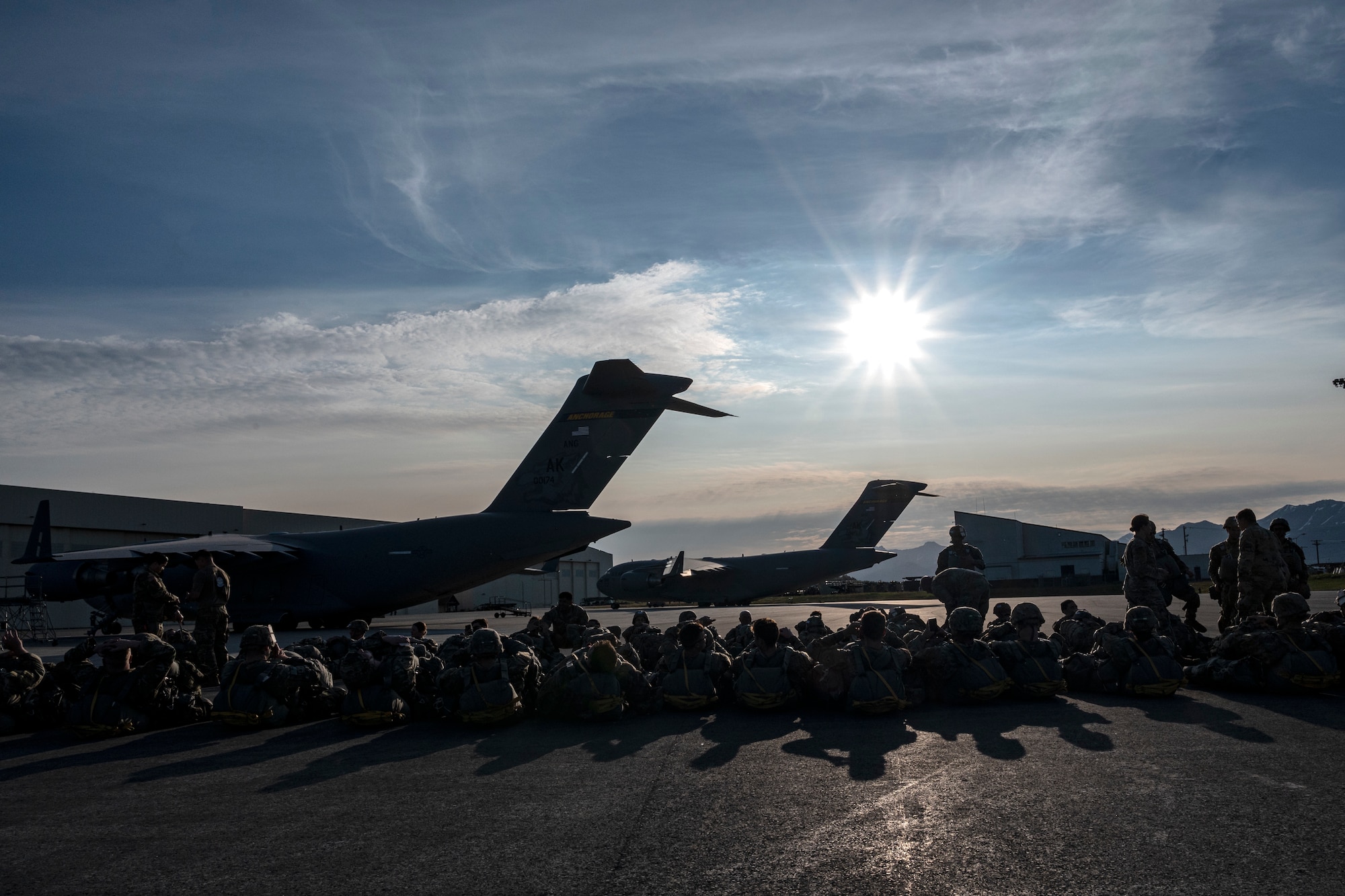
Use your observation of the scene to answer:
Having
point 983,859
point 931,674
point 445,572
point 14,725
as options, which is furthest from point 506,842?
point 445,572

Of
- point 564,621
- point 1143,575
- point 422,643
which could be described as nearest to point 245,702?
point 422,643

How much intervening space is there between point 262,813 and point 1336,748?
8.10m

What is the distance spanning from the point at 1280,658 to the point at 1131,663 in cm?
163

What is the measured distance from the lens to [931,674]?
986cm

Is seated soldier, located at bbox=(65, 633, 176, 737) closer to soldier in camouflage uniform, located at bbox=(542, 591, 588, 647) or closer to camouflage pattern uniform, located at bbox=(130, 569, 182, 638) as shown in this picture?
camouflage pattern uniform, located at bbox=(130, 569, 182, 638)

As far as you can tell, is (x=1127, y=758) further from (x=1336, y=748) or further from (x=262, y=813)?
(x=262, y=813)

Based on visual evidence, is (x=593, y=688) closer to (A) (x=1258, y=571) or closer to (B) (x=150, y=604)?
(B) (x=150, y=604)

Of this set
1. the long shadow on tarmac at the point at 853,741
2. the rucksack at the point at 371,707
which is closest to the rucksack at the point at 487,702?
the rucksack at the point at 371,707

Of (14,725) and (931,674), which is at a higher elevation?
(931,674)

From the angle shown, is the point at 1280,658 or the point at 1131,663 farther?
the point at 1131,663

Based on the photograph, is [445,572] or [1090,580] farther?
[1090,580]

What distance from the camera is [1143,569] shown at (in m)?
13.6

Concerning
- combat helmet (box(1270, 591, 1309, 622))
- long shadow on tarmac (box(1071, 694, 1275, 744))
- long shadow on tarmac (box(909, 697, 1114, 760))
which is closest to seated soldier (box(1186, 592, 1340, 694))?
combat helmet (box(1270, 591, 1309, 622))

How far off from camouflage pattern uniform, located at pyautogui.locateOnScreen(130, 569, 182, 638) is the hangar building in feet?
227
